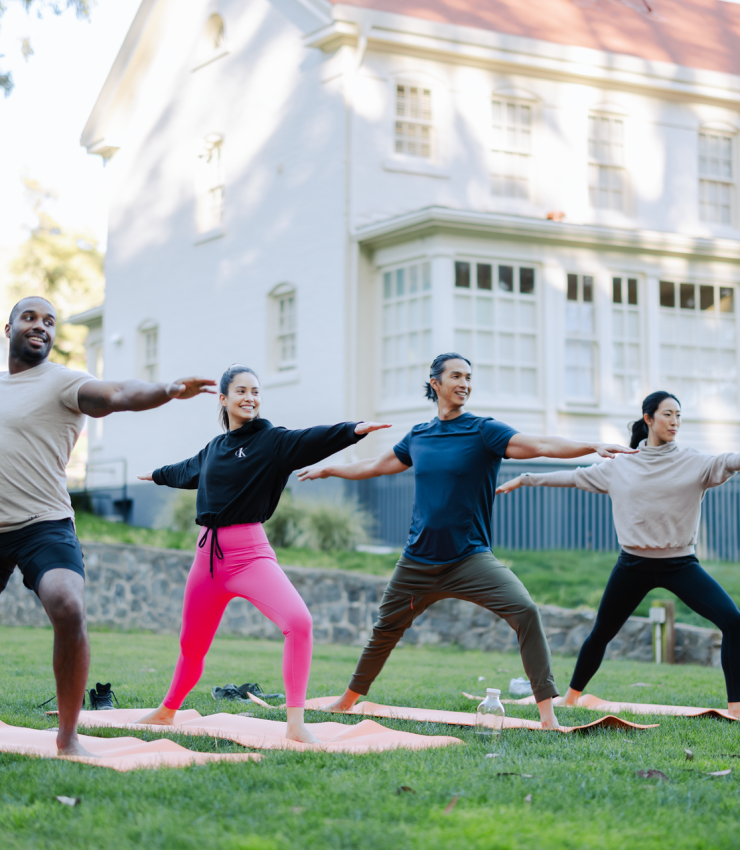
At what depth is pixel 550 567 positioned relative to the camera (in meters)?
15.6

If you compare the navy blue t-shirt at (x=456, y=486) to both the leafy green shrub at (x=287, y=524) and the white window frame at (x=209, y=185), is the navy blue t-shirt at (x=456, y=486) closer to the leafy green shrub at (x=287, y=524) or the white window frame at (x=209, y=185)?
the leafy green shrub at (x=287, y=524)

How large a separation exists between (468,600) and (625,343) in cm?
1365

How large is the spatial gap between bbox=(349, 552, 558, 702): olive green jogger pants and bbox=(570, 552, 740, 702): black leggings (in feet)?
3.60

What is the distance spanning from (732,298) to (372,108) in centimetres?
771

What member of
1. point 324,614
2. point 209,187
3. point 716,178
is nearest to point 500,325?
point 324,614

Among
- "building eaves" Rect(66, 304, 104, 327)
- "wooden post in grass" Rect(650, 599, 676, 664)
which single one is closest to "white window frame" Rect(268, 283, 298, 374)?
"building eaves" Rect(66, 304, 104, 327)

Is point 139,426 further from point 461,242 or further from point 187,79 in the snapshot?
point 461,242

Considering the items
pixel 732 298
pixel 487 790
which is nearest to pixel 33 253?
pixel 732 298

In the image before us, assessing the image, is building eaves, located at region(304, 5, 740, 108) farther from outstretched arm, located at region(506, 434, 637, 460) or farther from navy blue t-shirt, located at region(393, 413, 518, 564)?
outstretched arm, located at region(506, 434, 637, 460)

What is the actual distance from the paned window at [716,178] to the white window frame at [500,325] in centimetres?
543

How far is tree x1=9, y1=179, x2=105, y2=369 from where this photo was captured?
4031 centimetres

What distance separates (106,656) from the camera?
11.5 meters

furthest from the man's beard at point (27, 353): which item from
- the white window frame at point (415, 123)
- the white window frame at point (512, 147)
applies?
the white window frame at point (512, 147)

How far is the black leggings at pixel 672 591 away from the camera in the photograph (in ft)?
24.1
